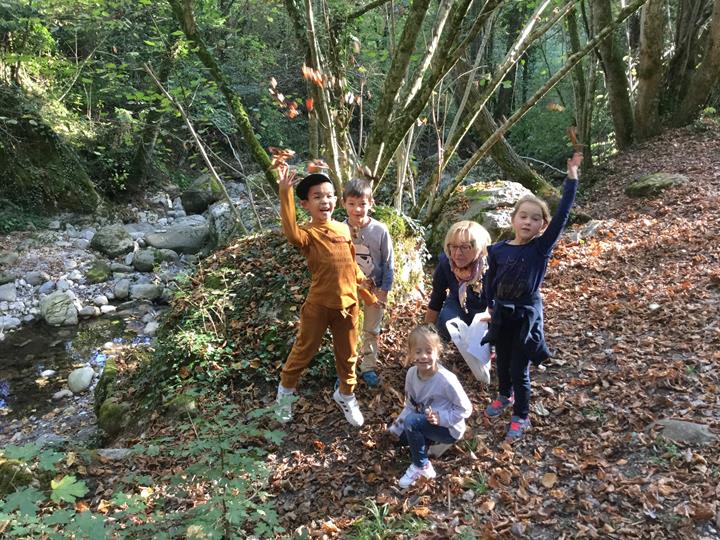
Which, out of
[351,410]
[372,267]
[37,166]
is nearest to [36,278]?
[37,166]

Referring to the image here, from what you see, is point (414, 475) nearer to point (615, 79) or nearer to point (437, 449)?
point (437, 449)

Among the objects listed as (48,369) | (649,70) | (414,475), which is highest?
(649,70)

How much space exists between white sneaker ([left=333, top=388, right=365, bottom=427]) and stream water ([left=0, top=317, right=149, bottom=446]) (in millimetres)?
3460

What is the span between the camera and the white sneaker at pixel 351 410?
3.77 m

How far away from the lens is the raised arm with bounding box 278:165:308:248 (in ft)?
9.93

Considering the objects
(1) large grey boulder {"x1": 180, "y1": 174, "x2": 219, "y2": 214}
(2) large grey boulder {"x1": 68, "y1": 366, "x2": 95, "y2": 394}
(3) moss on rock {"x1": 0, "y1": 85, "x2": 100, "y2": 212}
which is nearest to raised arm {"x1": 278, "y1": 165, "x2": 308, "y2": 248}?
(2) large grey boulder {"x1": 68, "y1": 366, "x2": 95, "y2": 394}

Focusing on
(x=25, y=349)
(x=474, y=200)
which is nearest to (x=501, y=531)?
(x=474, y=200)

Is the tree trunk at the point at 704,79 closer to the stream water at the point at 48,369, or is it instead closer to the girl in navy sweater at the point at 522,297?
the girl in navy sweater at the point at 522,297

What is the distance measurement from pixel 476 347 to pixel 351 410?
113 cm

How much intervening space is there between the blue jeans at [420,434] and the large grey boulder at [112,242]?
9.50 m

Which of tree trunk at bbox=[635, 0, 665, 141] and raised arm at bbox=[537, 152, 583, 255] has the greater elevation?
tree trunk at bbox=[635, 0, 665, 141]

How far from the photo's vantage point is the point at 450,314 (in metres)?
4.45

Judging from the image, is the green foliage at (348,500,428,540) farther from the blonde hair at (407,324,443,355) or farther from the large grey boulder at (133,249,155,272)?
the large grey boulder at (133,249,155,272)

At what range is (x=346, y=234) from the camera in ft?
11.8
